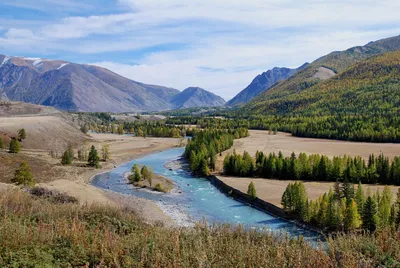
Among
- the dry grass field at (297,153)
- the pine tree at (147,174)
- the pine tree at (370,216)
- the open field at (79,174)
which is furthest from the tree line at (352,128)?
the pine tree at (370,216)

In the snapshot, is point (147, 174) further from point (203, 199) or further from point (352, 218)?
point (352, 218)

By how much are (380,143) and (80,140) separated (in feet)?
345

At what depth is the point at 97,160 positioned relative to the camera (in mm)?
93125

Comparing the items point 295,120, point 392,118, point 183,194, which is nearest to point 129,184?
point 183,194

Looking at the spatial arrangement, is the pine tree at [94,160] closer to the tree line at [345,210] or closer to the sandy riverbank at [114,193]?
the sandy riverbank at [114,193]

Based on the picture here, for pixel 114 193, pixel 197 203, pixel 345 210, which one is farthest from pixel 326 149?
pixel 345 210

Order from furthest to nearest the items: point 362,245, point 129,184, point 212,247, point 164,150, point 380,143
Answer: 1. point 164,150
2. point 380,143
3. point 129,184
4. point 362,245
5. point 212,247

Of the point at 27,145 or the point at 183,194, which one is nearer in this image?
the point at 183,194

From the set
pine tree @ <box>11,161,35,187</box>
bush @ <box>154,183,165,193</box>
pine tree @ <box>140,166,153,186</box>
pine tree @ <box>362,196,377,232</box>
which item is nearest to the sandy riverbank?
pine tree @ <box>11,161,35,187</box>

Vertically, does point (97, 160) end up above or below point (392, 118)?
below

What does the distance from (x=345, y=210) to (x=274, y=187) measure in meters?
23.0

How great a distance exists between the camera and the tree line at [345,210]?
42.5 meters

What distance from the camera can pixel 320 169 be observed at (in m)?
71.9

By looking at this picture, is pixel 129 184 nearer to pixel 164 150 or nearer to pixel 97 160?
pixel 97 160
